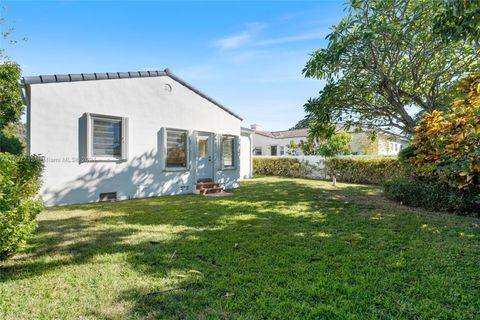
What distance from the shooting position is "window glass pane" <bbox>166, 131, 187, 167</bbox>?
9.76 meters

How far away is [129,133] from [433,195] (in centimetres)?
965

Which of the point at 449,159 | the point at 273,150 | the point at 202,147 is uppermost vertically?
the point at 273,150

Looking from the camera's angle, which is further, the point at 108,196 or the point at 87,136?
the point at 108,196

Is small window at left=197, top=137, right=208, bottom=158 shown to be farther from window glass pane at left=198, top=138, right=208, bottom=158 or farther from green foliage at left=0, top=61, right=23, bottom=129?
green foliage at left=0, top=61, right=23, bottom=129

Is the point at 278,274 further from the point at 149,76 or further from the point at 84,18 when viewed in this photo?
the point at 84,18

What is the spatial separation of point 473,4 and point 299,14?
600 centimetres

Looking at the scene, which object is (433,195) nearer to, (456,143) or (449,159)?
(449,159)

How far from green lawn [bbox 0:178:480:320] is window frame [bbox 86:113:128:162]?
2373mm

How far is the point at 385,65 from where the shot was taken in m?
8.84

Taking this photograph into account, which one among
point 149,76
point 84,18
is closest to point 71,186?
point 149,76

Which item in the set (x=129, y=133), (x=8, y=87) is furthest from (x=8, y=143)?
(x=129, y=133)

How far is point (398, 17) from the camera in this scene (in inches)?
294

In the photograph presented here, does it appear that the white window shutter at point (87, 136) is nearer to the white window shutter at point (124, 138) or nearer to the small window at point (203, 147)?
the white window shutter at point (124, 138)

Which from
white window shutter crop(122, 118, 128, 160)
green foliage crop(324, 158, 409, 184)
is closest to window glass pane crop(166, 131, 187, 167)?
white window shutter crop(122, 118, 128, 160)
